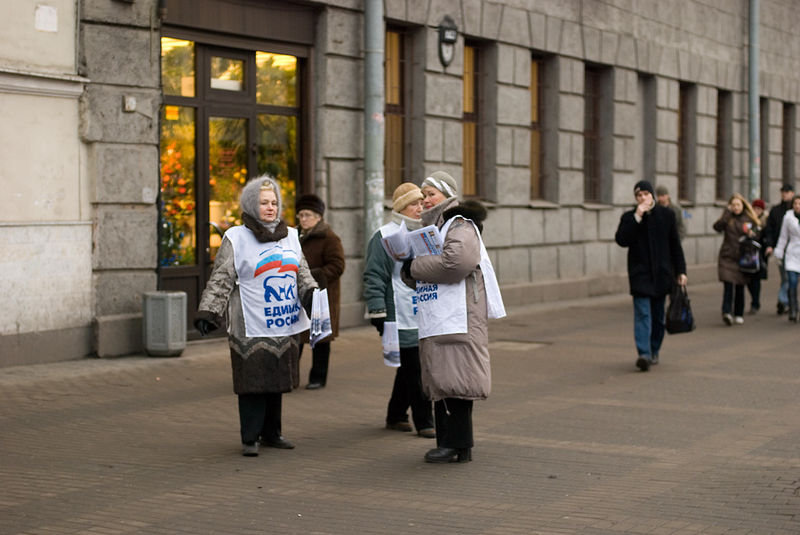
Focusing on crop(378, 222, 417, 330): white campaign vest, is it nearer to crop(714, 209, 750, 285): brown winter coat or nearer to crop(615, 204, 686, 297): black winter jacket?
crop(615, 204, 686, 297): black winter jacket

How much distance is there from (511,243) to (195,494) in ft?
42.1

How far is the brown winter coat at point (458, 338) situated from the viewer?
295 inches

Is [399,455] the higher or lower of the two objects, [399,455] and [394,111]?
the lower

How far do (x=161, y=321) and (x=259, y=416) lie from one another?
15.9 ft

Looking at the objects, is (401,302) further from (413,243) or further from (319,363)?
(319,363)

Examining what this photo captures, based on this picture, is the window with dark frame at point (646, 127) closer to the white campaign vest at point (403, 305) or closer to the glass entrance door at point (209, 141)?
the glass entrance door at point (209, 141)

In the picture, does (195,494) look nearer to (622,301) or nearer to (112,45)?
(112,45)

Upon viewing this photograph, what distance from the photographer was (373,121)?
1552cm

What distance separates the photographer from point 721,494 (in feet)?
22.3

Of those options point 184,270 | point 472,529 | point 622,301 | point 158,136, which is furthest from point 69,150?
point 622,301

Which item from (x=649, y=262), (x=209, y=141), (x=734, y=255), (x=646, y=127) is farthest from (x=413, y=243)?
(x=646, y=127)

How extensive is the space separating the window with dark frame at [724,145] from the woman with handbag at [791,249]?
10.5m

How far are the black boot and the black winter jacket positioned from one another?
4.77 metres

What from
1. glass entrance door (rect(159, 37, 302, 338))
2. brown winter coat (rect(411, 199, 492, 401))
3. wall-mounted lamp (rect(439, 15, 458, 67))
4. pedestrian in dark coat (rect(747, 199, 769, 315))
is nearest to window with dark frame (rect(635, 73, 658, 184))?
pedestrian in dark coat (rect(747, 199, 769, 315))
